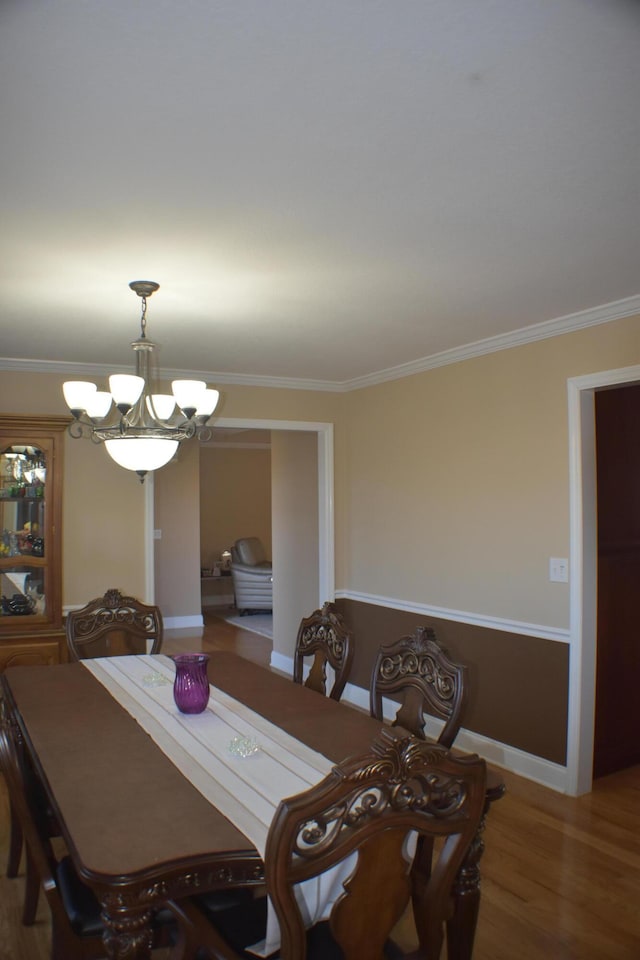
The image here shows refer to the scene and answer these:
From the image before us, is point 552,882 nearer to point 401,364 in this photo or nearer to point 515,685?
point 515,685

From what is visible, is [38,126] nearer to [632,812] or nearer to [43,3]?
[43,3]

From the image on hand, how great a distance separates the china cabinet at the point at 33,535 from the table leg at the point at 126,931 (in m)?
2.99

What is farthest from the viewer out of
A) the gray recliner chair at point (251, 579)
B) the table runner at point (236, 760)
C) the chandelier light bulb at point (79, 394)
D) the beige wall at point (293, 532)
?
the gray recliner chair at point (251, 579)

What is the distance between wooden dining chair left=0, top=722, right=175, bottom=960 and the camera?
184 centimetres

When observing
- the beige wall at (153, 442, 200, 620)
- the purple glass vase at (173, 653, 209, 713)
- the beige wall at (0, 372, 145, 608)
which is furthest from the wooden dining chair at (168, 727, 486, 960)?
the beige wall at (153, 442, 200, 620)

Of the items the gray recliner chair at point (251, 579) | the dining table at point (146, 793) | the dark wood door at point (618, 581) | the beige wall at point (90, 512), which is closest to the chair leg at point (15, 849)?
the dining table at point (146, 793)

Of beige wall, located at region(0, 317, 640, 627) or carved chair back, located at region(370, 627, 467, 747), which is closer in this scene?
carved chair back, located at region(370, 627, 467, 747)

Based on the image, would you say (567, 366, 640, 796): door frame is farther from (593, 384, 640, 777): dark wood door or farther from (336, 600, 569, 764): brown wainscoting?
(593, 384, 640, 777): dark wood door

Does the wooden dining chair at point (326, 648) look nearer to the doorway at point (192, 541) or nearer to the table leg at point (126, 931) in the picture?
the table leg at point (126, 931)

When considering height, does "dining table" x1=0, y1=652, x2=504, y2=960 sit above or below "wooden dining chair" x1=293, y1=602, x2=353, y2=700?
below

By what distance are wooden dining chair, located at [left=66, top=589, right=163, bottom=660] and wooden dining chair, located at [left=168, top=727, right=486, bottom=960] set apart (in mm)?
2122

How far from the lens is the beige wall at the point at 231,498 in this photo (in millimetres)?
10469

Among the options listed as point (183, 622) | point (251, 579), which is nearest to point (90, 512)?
point (183, 622)

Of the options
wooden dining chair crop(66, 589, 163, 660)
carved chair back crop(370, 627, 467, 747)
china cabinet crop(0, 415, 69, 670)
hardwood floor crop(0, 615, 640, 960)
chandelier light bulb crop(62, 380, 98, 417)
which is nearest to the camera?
carved chair back crop(370, 627, 467, 747)
